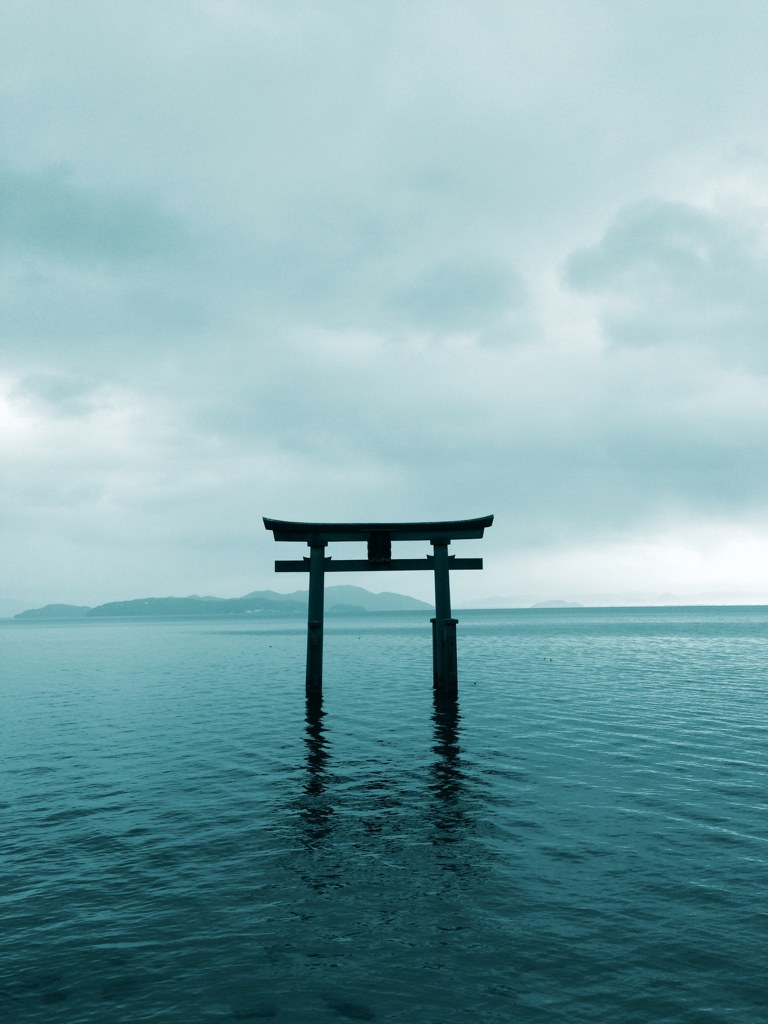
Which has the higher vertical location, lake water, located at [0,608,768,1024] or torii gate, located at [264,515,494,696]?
torii gate, located at [264,515,494,696]

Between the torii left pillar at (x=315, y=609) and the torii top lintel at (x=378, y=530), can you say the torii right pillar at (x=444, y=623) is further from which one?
the torii left pillar at (x=315, y=609)

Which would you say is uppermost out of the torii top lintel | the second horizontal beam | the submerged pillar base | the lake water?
the torii top lintel

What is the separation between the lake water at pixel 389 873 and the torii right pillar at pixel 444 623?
2.25 metres

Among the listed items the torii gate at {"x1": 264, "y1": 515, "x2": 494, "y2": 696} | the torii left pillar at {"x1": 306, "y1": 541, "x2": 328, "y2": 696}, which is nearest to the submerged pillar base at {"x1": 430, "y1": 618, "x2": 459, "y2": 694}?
the torii gate at {"x1": 264, "y1": 515, "x2": 494, "y2": 696}

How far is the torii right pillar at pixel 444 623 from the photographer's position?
21.3 metres

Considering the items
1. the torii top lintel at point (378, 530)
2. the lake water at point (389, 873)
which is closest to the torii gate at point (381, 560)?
the torii top lintel at point (378, 530)

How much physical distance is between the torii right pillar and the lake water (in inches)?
88.6

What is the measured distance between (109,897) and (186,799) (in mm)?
4324

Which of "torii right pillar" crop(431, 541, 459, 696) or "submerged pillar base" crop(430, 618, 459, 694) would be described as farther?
"submerged pillar base" crop(430, 618, 459, 694)

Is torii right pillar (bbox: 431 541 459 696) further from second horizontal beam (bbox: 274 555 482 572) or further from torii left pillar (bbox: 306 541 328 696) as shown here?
torii left pillar (bbox: 306 541 328 696)

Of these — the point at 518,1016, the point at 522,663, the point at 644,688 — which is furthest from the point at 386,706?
the point at 522,663

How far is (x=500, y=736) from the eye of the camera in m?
17.8

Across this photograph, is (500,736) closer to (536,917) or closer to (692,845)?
(692,845)

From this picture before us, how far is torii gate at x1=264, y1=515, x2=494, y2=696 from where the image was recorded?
20812 millimetres
